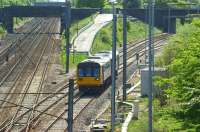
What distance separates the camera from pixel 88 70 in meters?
47.6

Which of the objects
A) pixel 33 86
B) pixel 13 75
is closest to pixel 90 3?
pixel 13 75

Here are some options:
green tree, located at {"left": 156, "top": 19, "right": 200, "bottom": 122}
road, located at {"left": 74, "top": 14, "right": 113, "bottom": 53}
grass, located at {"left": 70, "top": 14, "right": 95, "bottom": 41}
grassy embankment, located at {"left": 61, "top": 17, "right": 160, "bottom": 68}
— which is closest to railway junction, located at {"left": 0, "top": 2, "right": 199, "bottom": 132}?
road, located at {"left": 74, "top": 14, "right": 113, "bottom": 53}

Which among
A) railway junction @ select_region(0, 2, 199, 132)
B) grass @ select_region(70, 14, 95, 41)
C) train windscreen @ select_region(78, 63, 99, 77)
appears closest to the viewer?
railway junction @ select_region(0, 2, 199, 132)

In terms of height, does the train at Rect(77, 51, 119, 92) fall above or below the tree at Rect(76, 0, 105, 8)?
above

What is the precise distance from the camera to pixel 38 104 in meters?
40.7

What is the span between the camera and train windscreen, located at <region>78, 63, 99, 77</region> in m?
47.2

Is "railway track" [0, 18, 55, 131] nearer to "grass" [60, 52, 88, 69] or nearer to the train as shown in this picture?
"grass" [60, 52, 88, 69]

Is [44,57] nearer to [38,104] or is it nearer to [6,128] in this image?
[38,104]

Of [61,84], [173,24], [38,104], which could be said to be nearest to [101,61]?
[61,84]

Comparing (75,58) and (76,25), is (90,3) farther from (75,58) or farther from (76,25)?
(75,58)

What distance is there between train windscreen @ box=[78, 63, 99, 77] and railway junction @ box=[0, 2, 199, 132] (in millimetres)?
1446

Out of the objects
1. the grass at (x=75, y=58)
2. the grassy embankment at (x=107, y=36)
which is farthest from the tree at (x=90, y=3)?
the grass at (x=75, y=58)

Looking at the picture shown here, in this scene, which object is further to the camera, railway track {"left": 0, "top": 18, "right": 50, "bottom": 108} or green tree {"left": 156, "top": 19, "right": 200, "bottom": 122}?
railway track {"left": 0, "top": 18, "right": 50, "bottom": 108}

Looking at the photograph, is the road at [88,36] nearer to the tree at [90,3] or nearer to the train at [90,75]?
the tree at [90,3]
